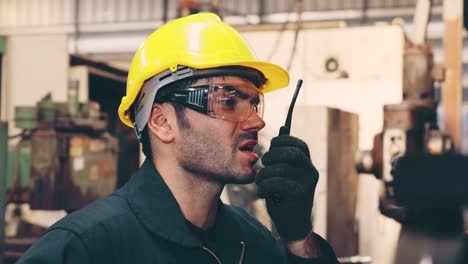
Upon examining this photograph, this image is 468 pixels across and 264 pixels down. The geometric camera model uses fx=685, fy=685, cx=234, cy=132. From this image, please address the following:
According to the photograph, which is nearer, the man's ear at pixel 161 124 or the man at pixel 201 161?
the man at pixel 201 161

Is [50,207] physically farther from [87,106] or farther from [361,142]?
[361,142]

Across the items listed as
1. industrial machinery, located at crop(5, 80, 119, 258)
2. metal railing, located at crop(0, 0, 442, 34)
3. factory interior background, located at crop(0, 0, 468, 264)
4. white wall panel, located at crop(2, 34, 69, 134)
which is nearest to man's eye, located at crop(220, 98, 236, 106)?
factory interior background, located at crop(0, 0, 468, 264)

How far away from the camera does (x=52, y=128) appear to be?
778 centimetres

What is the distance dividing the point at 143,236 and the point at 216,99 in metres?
0.48

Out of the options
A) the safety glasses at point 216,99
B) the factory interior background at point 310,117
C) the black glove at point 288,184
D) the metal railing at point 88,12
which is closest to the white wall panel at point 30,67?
the factory interior background at point 310,117

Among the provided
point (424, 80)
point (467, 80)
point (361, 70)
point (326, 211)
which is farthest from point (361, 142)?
point (467, 80)

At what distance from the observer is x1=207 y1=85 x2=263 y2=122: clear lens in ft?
6.92

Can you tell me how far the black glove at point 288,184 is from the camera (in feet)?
6.59

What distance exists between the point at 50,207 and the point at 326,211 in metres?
4.18

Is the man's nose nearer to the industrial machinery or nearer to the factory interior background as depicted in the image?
the factory interior background

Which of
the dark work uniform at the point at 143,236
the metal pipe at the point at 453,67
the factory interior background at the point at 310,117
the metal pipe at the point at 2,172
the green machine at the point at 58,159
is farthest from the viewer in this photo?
the green machine at the point at 58,159

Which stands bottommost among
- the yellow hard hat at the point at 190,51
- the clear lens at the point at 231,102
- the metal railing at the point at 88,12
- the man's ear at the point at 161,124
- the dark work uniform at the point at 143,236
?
the dark work uniform at the point at 143,236

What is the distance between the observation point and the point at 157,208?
201cm

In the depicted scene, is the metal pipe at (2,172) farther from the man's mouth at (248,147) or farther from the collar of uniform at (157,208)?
the man's mouth at (248,147)
